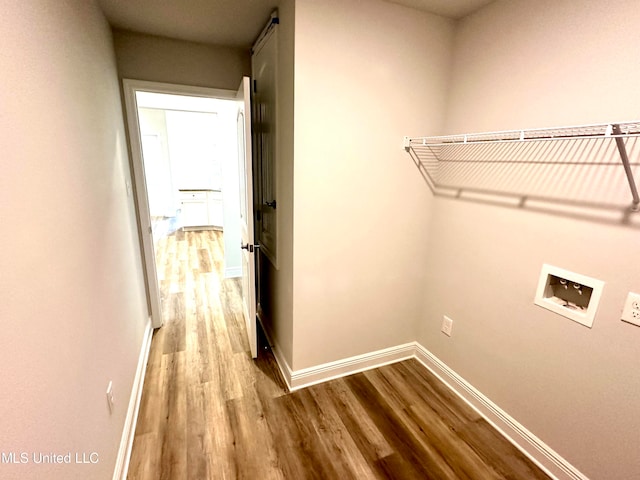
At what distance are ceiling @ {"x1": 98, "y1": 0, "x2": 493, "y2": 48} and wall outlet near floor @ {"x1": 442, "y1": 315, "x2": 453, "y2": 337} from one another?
1.99 meters

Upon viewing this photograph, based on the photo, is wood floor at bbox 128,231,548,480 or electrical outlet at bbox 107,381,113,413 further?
wood floor at bbox 128,231,548,480

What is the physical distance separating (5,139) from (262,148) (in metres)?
1.85

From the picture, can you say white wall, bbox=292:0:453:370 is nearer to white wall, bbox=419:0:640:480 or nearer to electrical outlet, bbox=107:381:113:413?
white wall, bbox=419:0:640:480

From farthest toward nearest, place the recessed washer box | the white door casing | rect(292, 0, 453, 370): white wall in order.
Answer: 1. the white door casing
2. rect(292, 0, 453, 370): white wall
3. the recessed washer box

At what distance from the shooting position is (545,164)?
1.51 m

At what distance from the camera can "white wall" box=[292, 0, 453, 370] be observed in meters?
1.72

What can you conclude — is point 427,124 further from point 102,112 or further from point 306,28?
point 102,112

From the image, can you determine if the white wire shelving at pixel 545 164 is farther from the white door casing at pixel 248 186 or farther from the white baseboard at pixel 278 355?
the white baseboard at pixel 278 355

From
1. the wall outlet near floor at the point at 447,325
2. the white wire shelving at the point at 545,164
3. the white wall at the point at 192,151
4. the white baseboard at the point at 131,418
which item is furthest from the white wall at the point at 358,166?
the white wall at the point at 192,151

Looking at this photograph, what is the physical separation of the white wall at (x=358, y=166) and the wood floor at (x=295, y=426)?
0.31 metres

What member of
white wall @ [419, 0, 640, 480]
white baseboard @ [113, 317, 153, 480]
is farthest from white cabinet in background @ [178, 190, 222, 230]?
white wall @ [419, 0, 640, 480]

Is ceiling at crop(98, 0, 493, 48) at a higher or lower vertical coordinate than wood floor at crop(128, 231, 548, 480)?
higher

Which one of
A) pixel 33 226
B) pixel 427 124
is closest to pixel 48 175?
pixel 33 226

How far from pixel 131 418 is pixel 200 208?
5.57m
